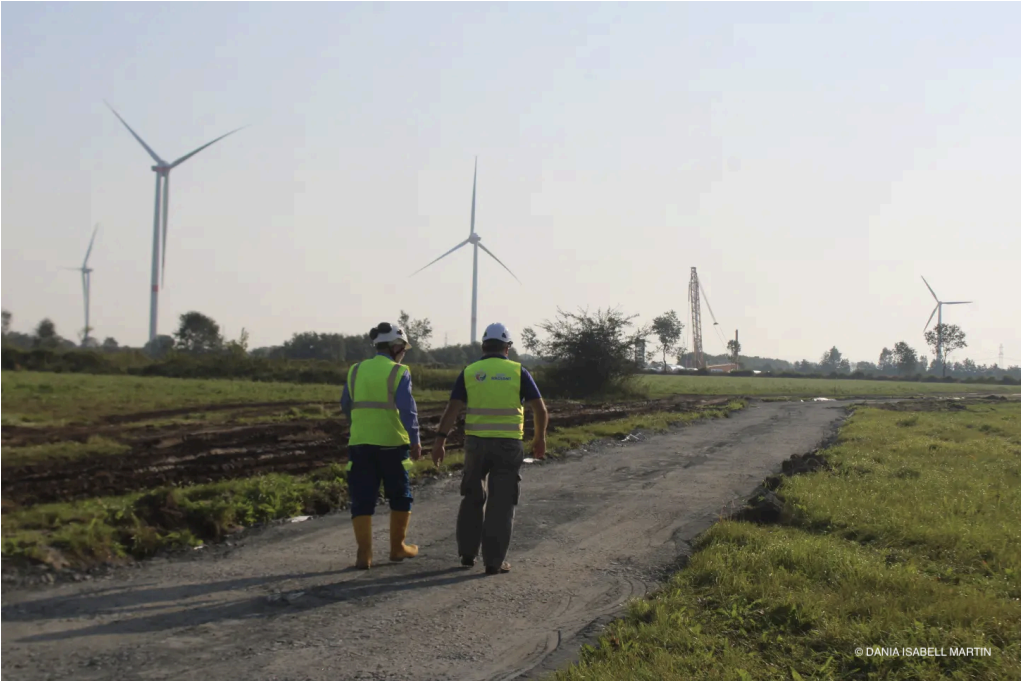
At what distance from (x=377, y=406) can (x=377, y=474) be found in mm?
561

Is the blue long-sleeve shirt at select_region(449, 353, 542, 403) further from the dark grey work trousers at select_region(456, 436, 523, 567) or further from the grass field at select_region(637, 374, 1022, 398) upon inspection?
the grass field at select_region(637, 374, 1022, 398)

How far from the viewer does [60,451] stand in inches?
599

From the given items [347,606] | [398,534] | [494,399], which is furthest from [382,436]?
[347,606]

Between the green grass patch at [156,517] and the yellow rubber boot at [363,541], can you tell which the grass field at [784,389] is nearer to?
the green grass patch at [156,517]

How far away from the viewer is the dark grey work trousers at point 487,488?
7410 mm

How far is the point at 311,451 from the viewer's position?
16.1 metres

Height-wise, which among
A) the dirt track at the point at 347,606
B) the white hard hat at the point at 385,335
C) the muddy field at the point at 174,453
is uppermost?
the white hard hat at the point at 385,335

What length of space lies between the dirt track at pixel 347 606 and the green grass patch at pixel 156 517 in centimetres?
39

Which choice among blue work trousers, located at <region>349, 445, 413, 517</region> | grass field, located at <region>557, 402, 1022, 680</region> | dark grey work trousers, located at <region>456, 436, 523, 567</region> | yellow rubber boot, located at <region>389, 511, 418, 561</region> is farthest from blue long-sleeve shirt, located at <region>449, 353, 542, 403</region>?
grass field, located at <region>557, 402, 1022, 680</region>

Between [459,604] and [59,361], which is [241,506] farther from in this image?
[59,361]

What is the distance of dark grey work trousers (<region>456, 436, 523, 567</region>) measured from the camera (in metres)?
7.41

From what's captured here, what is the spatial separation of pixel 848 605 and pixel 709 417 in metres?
24.9

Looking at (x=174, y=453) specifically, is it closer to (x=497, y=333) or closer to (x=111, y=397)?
(x=497, y=333)

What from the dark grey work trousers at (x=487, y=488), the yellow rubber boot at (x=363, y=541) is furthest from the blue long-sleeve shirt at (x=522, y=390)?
the yellow rubber boot at (x=363, y=541)
